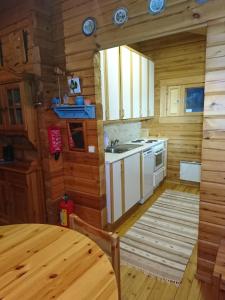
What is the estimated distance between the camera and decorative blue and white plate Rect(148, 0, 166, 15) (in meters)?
1.71

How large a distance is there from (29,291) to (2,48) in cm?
275

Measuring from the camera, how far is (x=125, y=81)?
3.20 m

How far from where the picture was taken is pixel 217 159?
170 cm

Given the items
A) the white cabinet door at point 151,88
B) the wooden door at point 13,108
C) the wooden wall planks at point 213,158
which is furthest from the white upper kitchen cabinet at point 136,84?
the wooden wall planks at point 213,158

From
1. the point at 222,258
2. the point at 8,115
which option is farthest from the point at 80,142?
the point at 222,258

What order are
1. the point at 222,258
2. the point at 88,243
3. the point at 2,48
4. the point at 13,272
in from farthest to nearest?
the point at 2,48
the point at 222,258
the point at 88,243
the point at 13,272

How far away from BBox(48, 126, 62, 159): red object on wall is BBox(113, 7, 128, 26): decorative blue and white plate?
1289 mm

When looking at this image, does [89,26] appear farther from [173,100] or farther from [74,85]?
[173,100]

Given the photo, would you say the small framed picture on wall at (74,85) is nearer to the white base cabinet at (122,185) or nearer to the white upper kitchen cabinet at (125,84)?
the white upper kitchen cabinet at (125,84)

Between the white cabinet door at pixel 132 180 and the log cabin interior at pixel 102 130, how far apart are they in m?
0.01

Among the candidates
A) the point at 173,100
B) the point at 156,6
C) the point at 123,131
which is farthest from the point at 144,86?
the point at 156,6

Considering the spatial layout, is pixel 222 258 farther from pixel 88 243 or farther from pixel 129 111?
pixel 129 111

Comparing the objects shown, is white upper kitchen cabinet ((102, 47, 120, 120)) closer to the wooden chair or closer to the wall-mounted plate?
the wall-mounted plate

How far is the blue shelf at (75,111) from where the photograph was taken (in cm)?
224
